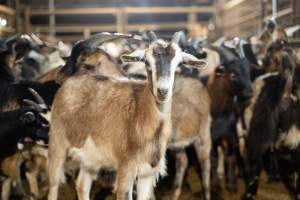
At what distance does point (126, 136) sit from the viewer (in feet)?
17.0

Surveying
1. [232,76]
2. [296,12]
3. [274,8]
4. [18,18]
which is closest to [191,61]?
[232,76]

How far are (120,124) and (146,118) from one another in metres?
0.34

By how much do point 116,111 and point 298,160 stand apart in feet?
8.00

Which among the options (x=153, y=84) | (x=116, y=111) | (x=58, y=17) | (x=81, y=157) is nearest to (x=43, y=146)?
(x=81, y=157)

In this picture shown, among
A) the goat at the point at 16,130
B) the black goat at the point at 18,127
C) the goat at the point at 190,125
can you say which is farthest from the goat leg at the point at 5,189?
the goat at the point at 190,125

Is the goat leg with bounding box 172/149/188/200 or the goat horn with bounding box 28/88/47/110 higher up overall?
the goat horn with bounding box 28/88/47/110

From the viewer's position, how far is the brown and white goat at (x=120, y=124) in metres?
4.82

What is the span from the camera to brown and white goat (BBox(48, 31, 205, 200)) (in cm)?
482

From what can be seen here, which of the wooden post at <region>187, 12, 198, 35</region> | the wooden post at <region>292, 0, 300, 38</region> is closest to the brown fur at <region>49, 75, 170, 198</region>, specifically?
the wooden post at <region>292, 0, 300, 38</region>

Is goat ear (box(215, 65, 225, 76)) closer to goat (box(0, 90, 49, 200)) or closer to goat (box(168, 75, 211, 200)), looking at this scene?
goat (box(168, 75, 211, 200))

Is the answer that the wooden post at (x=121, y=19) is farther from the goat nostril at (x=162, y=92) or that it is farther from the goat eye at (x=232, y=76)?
the goat nostril at (x=162, y=92)

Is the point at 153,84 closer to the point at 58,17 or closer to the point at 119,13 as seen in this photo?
the point at 119,13

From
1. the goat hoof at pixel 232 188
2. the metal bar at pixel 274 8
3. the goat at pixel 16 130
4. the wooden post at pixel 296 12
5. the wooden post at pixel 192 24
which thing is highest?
the wooden post at pixel 192 24

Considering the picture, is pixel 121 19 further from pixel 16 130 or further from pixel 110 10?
pixel 16 130
